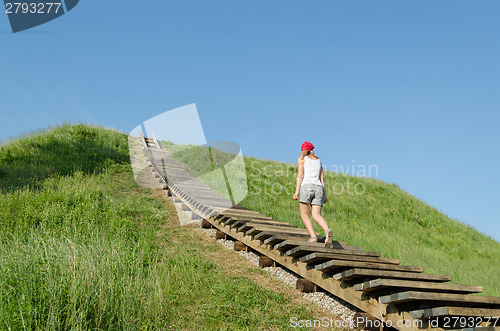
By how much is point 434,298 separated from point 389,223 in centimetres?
1012

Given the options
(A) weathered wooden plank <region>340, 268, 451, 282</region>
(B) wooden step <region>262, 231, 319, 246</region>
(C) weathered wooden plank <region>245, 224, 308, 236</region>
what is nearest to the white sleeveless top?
(B) wooden step <region>262, 231, 319, 246</region>

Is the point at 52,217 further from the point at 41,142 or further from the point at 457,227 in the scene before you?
the point at 457,227

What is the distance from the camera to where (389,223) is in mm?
13453

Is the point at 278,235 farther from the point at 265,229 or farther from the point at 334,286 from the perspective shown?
the point at 334,286

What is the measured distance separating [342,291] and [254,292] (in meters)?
1.42

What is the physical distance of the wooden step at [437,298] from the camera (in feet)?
12.8

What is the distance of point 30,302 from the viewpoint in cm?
383

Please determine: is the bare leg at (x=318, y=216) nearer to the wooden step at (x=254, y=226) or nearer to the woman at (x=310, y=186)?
the woman at (x=310, y=186)

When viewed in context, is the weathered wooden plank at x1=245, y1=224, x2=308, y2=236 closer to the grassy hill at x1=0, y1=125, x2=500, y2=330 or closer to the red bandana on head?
the grassy hill at x1=0, y1=125, x2=500, y2=330

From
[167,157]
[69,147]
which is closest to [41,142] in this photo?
[69,147]

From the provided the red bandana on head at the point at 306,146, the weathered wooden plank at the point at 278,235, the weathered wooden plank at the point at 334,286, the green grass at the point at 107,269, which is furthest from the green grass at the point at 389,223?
the green grass at the point at 107,269

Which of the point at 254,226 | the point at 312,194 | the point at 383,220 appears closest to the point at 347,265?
the point at 312,194

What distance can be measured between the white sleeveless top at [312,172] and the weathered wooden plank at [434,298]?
250cm

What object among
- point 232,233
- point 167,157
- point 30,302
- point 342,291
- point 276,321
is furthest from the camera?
point 167,157
